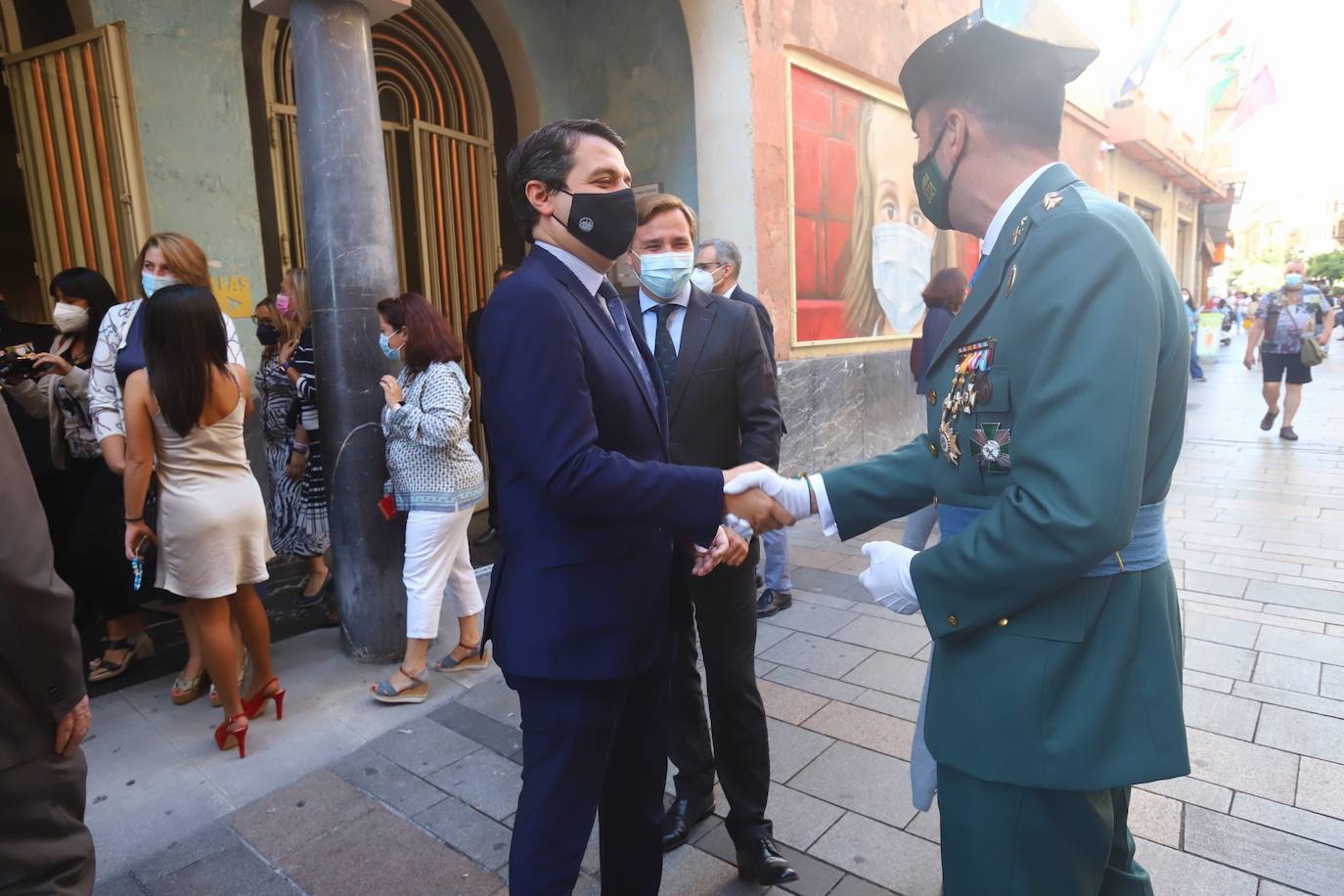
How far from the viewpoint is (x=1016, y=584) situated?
127cm

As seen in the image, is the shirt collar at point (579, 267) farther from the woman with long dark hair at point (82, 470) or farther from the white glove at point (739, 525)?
the woman with long dark hair at point (82, 470)

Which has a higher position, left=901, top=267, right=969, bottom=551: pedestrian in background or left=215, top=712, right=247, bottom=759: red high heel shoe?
left=901, top=267, right=969, bottom=551: pedestrian in background

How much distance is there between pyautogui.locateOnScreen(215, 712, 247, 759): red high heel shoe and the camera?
10.7 feet

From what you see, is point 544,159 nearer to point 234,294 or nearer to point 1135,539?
point 1135,539

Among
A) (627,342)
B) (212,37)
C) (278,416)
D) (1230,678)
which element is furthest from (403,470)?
(1230,678)

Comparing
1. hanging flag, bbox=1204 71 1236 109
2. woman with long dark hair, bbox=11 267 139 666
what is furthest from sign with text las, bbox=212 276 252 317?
hanging flag, bbox=1204 71 1236 109

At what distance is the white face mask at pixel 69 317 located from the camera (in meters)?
3.92

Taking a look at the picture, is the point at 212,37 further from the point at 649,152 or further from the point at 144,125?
the point at 649,152

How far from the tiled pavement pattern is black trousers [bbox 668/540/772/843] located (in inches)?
10.2

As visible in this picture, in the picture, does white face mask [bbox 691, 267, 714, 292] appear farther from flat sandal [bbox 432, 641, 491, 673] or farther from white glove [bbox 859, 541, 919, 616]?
white glove [bbox 859, 541, 919, 616]

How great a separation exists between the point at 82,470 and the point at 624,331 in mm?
3524

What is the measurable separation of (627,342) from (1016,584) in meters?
1.07

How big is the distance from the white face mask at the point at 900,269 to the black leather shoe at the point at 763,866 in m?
7.42

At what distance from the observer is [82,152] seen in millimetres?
4938
